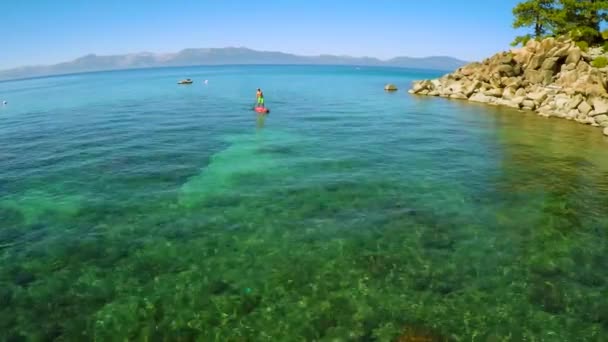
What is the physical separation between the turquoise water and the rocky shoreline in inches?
667

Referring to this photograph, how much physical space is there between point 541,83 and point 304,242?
58660 mm

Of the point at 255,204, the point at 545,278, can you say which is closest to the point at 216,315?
the point at 255,204

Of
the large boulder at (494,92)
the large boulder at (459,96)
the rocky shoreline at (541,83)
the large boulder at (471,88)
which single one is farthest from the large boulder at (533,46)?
the large boulder at (459,96)

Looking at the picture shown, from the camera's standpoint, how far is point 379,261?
46.4 ft

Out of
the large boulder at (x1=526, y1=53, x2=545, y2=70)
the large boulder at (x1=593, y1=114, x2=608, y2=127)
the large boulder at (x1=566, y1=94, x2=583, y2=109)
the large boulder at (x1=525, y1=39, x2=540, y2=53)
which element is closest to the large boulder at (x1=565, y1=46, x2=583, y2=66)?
the large boulder at (x1=526, y1=53, x2=545, y2=70)

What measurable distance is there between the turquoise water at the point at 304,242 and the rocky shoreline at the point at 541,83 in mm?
16946

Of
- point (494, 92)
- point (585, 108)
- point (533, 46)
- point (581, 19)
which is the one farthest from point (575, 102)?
point (581, 19)

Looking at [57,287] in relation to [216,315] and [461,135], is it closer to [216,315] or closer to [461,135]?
[216,315]

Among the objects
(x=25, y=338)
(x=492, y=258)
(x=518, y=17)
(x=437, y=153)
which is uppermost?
(x=518, y=17)

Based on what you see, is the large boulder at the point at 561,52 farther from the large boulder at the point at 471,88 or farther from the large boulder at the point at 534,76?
the large boulder at the point at 471,88

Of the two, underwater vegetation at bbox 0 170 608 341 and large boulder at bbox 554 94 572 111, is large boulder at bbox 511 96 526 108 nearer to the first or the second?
large boulder at bbox 554 94 572 111

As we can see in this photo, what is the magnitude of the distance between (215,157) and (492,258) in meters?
20.9

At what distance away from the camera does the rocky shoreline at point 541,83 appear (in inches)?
1748

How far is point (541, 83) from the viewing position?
2253 inches
